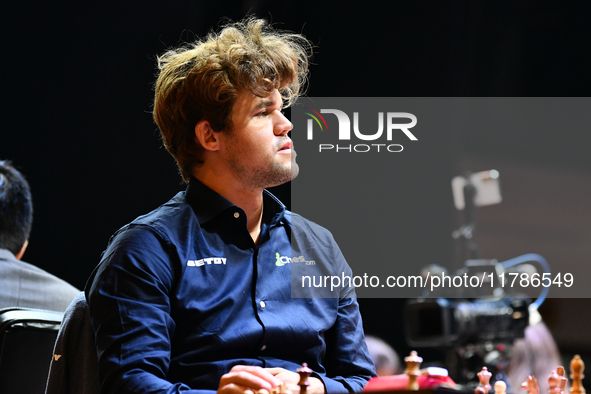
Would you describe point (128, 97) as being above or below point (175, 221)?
above

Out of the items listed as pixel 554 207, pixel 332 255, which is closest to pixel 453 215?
pixel 554 207

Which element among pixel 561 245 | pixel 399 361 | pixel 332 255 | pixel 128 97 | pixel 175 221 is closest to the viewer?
pixel 175 221

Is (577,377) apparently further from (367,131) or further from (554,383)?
(367,131)

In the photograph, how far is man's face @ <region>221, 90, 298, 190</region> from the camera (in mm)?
1758

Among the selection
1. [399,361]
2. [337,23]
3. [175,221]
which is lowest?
[399,361]

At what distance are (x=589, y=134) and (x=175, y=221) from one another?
152cm

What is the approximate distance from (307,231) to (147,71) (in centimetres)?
169

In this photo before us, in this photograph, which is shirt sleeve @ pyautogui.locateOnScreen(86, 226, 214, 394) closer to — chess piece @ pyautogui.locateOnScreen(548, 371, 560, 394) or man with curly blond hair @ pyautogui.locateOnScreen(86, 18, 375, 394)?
man with curly blond hair @ pyautogui.locateOnScreen(86, 18, 375, 394)


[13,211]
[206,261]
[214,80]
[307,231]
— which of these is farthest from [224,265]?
[13,211]

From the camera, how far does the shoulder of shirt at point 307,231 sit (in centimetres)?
185

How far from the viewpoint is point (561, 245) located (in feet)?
6.89

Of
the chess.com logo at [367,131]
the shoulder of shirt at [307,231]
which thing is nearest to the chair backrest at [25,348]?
the shoulder of shirt at [307,231]

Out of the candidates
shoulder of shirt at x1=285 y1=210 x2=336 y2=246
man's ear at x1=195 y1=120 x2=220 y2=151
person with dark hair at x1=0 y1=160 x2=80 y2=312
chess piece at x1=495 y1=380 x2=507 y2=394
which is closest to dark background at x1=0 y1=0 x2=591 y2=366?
person with dark hair at x1=0 y1=160 x2=80 y2=312

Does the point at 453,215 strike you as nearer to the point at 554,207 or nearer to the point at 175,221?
the point at 554,207
